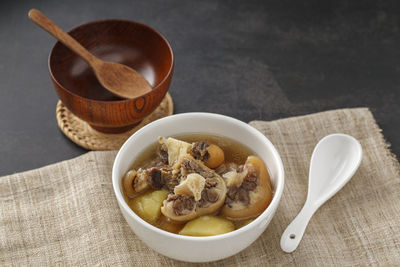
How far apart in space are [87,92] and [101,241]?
62cm

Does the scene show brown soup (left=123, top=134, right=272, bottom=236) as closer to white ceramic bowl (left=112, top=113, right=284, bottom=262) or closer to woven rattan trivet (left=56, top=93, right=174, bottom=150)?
white ceramic bowl (left=112, top=113, right=284, bottom=262)

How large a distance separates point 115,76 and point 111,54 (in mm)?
178

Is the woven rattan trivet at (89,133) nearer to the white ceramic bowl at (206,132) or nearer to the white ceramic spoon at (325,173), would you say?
the white ceramic bowl at (206,132)

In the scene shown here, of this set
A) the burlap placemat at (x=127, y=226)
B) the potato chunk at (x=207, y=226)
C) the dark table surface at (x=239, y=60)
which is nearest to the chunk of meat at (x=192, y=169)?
the potato chunk at (x=207, y=226)

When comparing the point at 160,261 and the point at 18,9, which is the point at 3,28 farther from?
the point at 160,261

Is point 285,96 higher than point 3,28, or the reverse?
point 3,28

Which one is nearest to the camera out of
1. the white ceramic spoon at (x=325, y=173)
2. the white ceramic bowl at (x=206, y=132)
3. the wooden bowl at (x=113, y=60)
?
the white ceramic bowl at (x=206, y=132)

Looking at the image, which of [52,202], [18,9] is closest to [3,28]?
[18,9]

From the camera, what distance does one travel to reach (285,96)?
2.00 metres

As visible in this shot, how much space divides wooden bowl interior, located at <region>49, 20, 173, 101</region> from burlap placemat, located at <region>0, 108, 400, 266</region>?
331mm

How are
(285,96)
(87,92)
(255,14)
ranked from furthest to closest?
(255,14) < (285,96) < (87,92)

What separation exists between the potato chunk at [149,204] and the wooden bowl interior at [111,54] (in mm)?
579

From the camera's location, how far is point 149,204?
1.32 m

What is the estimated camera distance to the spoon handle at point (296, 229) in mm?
1418
